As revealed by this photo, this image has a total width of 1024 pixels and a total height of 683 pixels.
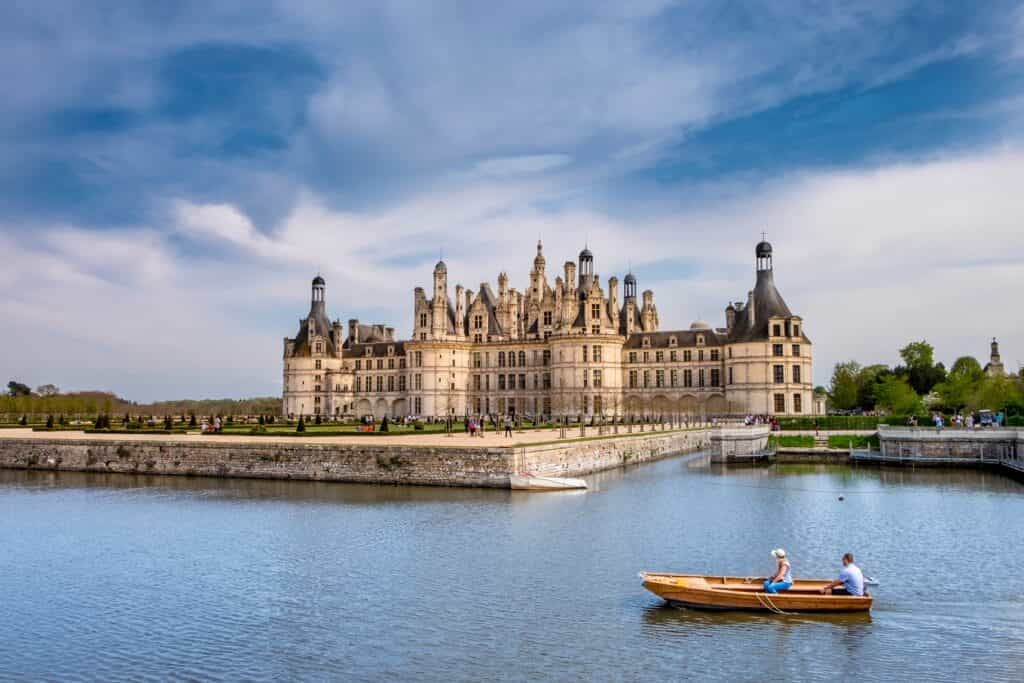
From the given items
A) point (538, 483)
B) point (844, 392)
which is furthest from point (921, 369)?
point (538, 483)

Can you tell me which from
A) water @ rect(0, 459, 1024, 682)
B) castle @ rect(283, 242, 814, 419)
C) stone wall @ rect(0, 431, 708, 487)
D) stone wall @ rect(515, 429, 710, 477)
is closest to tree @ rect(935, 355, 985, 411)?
castle @ rect(283, 242, 814, 419)

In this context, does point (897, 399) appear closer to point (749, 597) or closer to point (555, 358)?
point (555, 358)

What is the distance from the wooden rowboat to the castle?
56268 millimetres

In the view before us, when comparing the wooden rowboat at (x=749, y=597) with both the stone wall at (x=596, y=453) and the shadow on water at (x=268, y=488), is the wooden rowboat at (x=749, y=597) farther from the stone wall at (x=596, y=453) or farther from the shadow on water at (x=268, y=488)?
the stone wall at (x=596, y=453)

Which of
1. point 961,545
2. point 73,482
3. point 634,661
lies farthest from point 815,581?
point 73,482

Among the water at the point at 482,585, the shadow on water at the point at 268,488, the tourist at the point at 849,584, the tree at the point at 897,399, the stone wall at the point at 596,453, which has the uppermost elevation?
the tree at the point at 897,399

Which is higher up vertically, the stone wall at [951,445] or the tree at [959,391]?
the tree at [959,391]

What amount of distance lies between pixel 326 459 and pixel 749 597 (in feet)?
82.1

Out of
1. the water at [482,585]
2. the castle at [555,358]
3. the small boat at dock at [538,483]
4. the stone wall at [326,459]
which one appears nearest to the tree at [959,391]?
the castle at [555,358]

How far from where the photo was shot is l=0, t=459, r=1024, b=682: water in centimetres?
1491

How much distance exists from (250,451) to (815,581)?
96.2 ft

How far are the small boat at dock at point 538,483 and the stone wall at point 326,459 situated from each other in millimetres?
496

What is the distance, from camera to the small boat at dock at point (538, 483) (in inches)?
1384

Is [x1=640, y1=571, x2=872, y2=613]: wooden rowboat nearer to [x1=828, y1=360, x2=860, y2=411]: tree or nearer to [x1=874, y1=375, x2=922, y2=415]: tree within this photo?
[x1=874, y1=375, x2=922, y2=415]: tree
